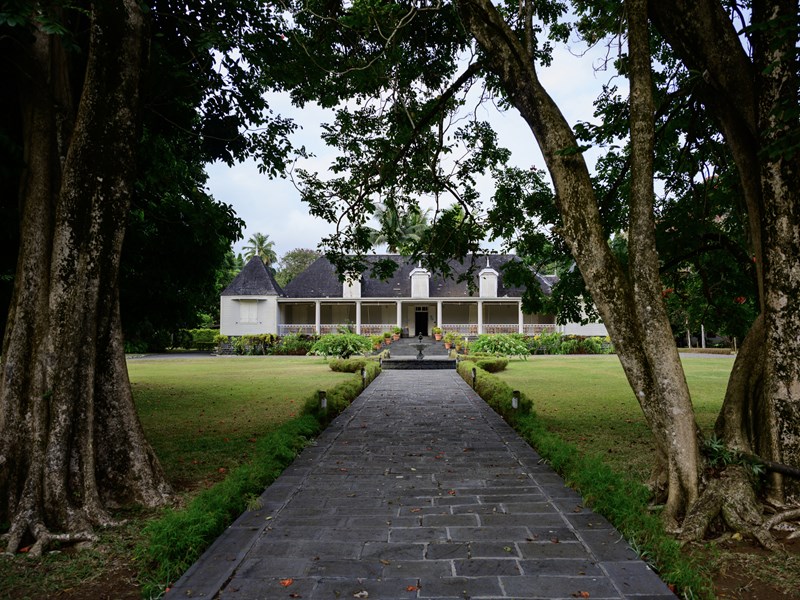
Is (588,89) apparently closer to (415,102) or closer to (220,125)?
(415,102)

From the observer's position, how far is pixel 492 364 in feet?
63.9

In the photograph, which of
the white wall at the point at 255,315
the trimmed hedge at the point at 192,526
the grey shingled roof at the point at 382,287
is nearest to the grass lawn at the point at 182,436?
the trimmed hedge at the point at 192,526

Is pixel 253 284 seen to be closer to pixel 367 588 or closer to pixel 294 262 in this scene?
pixel 294 262

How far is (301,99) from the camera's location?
9180 mm

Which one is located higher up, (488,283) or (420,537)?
(488,283)

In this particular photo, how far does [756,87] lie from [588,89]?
4056 mm

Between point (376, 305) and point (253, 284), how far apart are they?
30.3 feet

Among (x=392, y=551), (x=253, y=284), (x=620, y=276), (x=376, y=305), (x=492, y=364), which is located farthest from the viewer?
(x=376, y=305)

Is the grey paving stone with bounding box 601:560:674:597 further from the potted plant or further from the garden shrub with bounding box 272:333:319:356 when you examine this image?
the garden shrub with bounding box 272:333:319:356

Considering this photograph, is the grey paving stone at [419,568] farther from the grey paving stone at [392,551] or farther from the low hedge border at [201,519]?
the low hedge border at [201,519]

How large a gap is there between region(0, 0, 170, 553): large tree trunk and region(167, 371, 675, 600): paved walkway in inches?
55.7

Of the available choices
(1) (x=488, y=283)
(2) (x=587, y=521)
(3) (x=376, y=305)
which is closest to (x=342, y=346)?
(3) (x=376, y=305)

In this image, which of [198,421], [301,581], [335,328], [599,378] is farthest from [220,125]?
[335,328]

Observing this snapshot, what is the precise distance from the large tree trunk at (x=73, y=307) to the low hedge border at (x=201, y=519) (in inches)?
28.9
